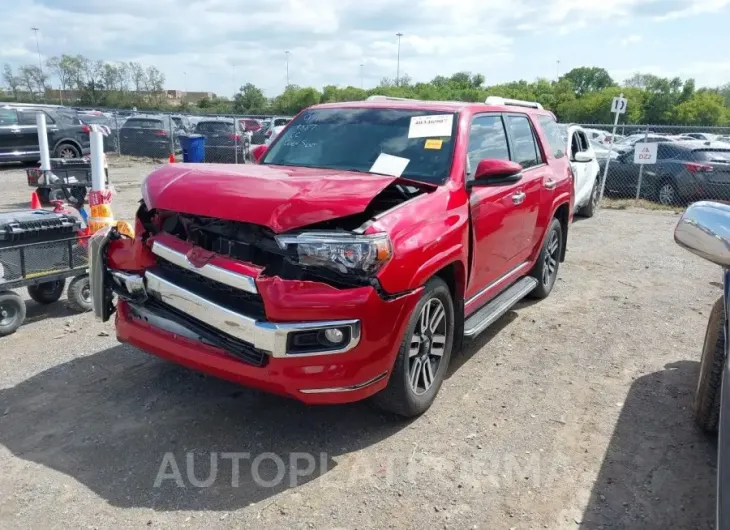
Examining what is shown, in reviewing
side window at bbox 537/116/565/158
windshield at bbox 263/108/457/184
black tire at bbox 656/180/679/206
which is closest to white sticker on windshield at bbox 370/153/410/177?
windshield at bbox 263/108/457/184

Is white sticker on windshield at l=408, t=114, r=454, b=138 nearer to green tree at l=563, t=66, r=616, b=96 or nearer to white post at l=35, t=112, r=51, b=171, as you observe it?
white post at l=35, t=112, r=51, b=171

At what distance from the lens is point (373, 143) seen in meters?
4.47

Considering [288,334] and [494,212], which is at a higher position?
[494,212]

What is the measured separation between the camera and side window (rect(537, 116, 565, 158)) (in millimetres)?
6144

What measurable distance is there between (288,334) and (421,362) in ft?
3.36

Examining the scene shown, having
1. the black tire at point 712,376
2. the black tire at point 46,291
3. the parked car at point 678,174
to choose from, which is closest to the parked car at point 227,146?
the parked car at point 678,174

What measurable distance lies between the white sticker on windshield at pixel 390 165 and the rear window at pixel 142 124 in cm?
1928

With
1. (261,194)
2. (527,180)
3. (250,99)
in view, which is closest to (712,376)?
(527,180)

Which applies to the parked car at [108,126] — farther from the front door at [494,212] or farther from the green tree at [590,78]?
the green tree at [590,78]

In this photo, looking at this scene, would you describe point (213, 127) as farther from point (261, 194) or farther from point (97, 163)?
point (261, 194)

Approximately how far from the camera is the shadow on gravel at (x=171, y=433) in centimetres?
310

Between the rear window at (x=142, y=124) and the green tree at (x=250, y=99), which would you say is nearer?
the rear window at (x=142, y=124)

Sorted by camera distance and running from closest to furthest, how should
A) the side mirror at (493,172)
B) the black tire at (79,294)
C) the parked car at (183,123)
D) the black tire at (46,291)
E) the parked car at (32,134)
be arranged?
the side mirror at (493,172) < the black tire at (79,294) < the black tire at (46,291) < the parked car at (32,134) < the parked car at (183,123)

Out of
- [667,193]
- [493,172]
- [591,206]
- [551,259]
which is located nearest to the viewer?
[493,172]
